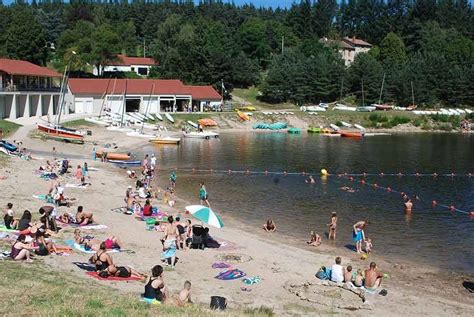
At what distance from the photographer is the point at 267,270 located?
19781mm

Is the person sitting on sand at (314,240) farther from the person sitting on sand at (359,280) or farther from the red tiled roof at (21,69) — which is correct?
the red tiled roof at (21,69)

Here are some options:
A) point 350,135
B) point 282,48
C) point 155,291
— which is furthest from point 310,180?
point 282,48

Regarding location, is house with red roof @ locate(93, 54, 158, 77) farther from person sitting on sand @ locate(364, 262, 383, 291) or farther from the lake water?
person sitting on sand @ locate(364, 262, 383, 291)

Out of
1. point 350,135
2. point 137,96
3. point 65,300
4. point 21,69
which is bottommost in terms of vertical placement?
point 65,300

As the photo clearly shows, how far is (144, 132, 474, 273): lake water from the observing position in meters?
27.2

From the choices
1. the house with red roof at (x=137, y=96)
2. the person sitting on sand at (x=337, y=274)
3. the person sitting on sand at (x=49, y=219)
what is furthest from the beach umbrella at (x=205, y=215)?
the house with red roof at (x=137, y=96)

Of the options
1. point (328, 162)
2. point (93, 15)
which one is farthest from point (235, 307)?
point (93, 15)

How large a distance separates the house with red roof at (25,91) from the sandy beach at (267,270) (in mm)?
34894

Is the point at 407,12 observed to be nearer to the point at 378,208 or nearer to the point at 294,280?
the point at 378,208

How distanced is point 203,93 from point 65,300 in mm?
80323

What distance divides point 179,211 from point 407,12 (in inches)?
5835

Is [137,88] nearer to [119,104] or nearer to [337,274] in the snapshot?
[119,104]

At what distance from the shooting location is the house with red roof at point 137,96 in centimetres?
8119

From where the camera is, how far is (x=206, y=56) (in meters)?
98.8
